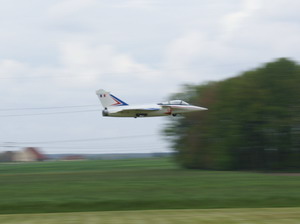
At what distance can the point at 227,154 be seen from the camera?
69.8 m

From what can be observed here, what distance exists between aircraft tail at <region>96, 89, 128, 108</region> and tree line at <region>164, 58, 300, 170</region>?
30074 millimetres

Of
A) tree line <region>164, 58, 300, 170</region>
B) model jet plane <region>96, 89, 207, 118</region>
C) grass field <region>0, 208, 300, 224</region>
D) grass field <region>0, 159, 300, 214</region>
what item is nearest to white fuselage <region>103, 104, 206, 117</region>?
model jet plane <region>96, 89, 207, 118</region>

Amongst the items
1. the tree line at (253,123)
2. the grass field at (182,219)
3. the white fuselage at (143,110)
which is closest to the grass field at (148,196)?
the white fuselage at (143,110)

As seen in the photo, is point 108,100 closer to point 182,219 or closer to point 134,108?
point 134,108

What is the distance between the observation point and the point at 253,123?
67438 millimetres

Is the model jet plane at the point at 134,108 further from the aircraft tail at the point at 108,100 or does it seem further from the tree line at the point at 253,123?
the tree line at the point at 253,123

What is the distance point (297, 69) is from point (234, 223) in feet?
155

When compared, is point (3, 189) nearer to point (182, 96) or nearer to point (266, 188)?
point (266, 188)

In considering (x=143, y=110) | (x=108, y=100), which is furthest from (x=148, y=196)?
(x=108, y=100)

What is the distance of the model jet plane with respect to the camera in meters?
37.2

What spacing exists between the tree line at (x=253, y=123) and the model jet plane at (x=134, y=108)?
95.2 feet

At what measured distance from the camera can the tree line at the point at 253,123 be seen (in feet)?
217

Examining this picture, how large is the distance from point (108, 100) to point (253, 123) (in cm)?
3204

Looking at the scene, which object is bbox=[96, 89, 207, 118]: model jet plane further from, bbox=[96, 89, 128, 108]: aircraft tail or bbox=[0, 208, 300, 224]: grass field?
bbox=[0, 208, 300, 224]: grass field
